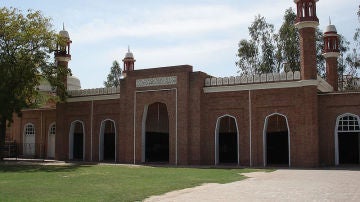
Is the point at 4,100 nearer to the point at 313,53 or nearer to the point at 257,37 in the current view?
the point at 313,53

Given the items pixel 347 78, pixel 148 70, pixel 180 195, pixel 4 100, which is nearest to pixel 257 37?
pixel 347 78

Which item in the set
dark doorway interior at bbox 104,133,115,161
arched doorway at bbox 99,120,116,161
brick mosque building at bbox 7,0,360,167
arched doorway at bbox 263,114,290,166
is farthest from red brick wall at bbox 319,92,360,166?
dark doorway interior at bbox 104,133,115,161

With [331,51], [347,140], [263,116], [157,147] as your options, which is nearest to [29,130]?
[157,147]

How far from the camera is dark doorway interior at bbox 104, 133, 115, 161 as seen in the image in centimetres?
2936

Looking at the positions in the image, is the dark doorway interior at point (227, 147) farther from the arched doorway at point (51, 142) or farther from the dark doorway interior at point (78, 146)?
the arched doorway at point (51, 142)

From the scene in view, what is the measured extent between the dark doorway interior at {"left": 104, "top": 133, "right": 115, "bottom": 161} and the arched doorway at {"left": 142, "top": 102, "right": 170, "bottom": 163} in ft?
10.6

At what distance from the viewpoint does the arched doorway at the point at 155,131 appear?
2676 cm

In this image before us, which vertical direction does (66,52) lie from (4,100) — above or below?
above

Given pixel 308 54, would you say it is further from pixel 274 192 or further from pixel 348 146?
pixel 274 192

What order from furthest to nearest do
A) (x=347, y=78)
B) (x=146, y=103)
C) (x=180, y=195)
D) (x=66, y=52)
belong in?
1. (x=347, y=78)
2. (x=66, y=52)
3. (x=146, y=103)
4. (x=180, y=195)

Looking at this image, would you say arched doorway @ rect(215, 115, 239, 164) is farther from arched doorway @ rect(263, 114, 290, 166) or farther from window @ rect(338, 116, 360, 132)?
window @ rect(338, 116, 360, 132)

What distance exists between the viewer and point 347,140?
23.0 m

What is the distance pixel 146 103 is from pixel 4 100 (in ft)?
26.7

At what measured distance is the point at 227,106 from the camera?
24078mm
